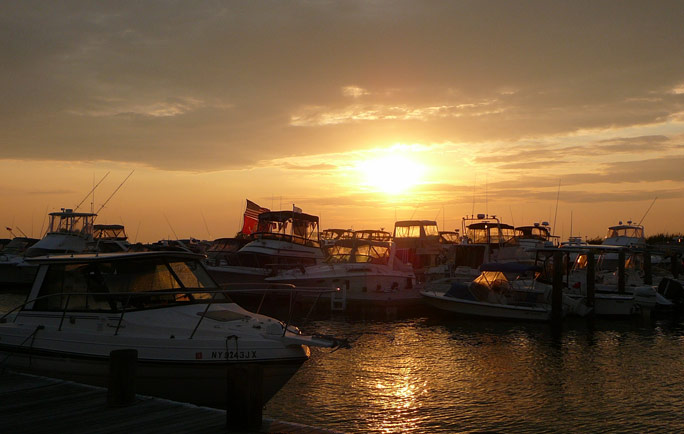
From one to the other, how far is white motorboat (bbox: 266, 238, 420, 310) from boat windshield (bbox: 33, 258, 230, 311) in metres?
18.0

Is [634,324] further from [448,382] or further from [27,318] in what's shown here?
[27,318]

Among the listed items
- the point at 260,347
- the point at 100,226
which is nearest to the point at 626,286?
the point at 260,347

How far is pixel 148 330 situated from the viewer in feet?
36.5

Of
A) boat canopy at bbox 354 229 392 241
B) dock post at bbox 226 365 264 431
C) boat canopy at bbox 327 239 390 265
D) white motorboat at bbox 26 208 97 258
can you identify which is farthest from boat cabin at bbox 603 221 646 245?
dock post at bbox 226 365 264 431

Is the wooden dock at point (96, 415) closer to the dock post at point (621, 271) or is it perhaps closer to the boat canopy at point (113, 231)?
the dock post at point (621, 271)

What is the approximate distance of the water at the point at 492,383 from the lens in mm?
12930

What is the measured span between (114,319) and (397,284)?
23187 mm

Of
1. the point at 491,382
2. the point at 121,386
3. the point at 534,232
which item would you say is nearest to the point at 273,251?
the point at 491,382

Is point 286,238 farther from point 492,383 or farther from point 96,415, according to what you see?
point 96,415

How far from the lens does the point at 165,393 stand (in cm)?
1081

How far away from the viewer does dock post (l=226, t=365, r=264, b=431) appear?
7.88 m

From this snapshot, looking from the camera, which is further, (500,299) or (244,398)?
(500,299)

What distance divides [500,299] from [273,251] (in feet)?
45.1

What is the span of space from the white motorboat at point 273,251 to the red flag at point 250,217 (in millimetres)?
7362
